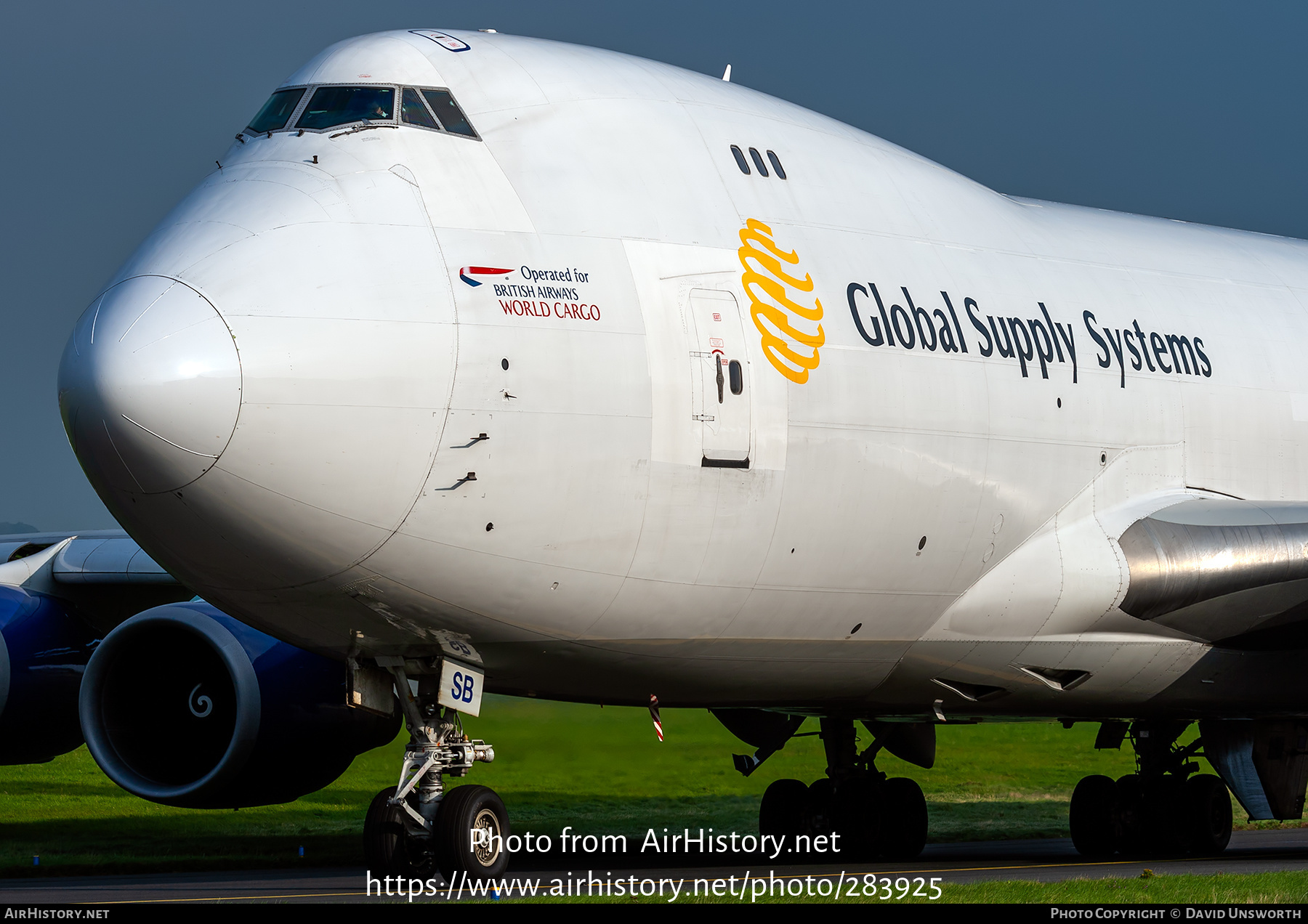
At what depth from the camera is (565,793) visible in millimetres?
Result: 21922

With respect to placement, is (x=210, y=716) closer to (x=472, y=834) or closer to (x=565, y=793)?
(x=472, y=834)

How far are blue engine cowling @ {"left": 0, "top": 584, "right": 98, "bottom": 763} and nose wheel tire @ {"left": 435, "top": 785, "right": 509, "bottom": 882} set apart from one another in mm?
7046

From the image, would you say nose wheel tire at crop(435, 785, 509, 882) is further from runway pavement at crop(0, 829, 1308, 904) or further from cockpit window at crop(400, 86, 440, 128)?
cockpit window at crop(400, 86, 440, 128)

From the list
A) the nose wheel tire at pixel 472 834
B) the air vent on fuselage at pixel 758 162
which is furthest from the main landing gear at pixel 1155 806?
the nose wheel tire at pixel 472 834

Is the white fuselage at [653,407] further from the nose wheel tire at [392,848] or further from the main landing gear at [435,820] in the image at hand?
the nose wheel tire at [392,848]

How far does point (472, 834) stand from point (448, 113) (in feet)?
13.7

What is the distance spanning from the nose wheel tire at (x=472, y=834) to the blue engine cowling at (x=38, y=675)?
23.1 ft

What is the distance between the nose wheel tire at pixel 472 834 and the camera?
957cm

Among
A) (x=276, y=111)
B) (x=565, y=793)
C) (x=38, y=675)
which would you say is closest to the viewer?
(x=276, y=111)

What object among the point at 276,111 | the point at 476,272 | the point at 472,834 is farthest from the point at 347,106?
the point at 472,834

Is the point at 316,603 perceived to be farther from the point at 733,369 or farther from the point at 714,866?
the point at 714,866

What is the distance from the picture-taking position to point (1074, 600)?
12547 mm

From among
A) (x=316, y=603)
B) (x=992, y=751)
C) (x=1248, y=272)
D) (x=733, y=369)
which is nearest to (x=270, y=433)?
(x=316, y=603)

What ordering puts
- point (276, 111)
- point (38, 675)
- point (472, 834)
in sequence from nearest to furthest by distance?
point (472, 834)
point (276, 111)
point (38, 675)
